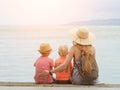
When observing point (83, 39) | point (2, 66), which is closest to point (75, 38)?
point (83, 39)

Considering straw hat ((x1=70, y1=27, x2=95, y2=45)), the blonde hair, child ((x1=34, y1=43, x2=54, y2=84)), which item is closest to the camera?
the blonde hair

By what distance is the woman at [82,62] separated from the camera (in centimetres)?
421

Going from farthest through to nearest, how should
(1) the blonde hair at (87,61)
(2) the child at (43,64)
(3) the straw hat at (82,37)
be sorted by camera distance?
(2) the child at (43,64) < (3) the straw hat at (82,37) < (1) the blonde hair at (87,61)

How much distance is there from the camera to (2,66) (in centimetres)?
1058

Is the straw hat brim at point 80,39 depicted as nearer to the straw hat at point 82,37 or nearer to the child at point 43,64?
the straw hat at point 82,37

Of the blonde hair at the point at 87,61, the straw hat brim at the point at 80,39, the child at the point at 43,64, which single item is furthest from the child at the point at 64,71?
the blonde hair at the point at 87,61

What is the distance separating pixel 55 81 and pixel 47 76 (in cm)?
24

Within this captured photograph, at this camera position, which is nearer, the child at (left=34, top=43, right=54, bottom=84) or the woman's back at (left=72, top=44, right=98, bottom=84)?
the woman's back at (left=72, top=44, right=98, bottom=84)

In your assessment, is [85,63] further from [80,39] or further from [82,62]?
[80,39]

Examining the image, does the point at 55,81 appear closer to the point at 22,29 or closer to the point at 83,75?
the point at 83,75

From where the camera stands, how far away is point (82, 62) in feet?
13.8

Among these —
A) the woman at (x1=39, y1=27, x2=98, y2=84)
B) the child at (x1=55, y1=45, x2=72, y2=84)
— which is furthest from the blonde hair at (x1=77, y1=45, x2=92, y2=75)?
the child at (x1=55, y1=45, x2=72, y2=84)

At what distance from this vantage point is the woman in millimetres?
4211

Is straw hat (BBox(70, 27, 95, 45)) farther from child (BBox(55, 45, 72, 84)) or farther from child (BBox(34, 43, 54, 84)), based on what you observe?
child (BBox(34, 43, 54, 84))
